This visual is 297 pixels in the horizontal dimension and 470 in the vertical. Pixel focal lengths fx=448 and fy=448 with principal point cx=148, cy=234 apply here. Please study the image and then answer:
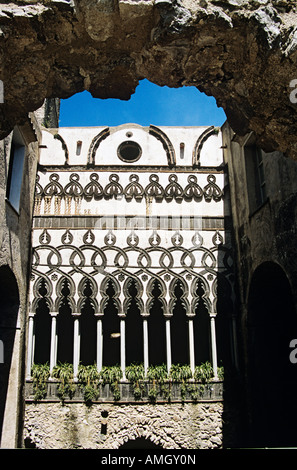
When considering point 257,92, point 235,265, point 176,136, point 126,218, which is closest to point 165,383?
point 235,265

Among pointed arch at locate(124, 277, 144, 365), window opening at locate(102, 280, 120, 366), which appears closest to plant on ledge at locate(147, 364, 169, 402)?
pointed arch at locate(124, 277, 144, 365)

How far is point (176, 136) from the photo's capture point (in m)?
14.5

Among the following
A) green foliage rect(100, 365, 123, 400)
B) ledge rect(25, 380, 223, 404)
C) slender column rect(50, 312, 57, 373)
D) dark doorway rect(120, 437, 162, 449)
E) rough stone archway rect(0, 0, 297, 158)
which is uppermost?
rough stone archway rect(0, 0, 297, 158)

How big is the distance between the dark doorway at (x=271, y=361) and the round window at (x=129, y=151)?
18.5ft

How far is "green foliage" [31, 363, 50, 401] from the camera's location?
1163 cm

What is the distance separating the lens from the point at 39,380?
1177 cm

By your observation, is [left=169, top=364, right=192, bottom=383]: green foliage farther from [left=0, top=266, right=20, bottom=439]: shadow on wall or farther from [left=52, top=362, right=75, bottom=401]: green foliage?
[left=0, top=266, right=20, bottom=439]: shadow on wall

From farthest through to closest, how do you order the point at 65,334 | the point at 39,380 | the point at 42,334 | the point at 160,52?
the point at 65,334, the point at 42,334, the point at 39,380, the point at 160,52

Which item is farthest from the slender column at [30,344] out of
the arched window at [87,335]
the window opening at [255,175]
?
the window opening at [255,175]

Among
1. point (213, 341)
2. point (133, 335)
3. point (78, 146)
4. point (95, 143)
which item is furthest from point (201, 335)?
point (78, 146)

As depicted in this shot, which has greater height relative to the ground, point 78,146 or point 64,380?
point 78,146

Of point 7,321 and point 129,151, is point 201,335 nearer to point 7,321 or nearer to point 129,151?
point 129,151

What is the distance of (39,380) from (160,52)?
9.74 meters

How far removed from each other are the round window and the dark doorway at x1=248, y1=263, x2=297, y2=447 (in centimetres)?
563
